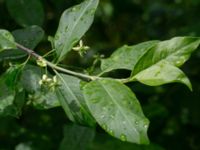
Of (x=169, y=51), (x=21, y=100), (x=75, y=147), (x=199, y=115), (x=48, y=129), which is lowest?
(x=199, y=115)

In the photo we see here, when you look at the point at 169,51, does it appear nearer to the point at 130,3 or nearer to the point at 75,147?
the point at 75,147

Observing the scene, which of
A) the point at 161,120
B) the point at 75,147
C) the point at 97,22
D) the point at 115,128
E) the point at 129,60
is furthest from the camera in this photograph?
the point at 97,22

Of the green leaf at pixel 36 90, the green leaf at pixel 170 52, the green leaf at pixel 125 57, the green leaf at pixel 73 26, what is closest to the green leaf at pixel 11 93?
the green leaf at pixel 36 90

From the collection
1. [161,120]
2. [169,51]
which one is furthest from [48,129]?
[169,51]

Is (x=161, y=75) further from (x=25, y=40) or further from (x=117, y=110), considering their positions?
(x=25, y=40)

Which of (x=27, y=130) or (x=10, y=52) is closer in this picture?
(x=10, y=52)

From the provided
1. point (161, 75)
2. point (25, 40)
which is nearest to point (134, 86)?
point (25, 40)

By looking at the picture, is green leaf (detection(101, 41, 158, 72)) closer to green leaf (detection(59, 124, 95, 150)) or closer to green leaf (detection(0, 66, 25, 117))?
green leaf (detection(0, 66, 25, 117))

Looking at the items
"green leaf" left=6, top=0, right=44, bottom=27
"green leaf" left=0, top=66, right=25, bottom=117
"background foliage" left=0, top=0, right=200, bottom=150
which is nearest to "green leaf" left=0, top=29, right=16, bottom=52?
"green leaf" left=0, top=66, right=25, bottom=117
